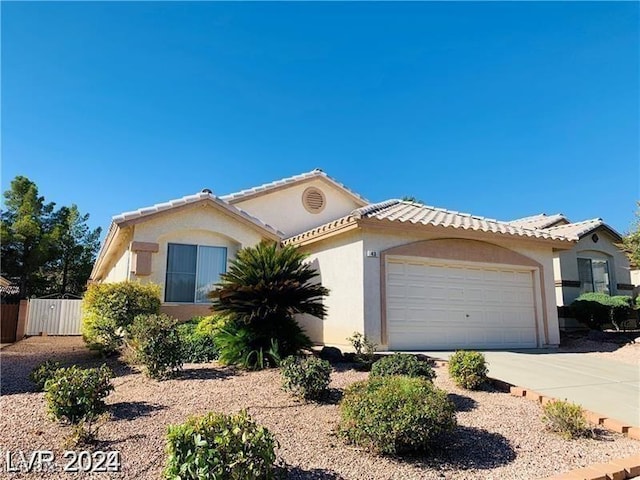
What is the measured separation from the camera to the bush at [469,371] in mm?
7074

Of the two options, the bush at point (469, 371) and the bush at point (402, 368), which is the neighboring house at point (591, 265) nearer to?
the bush at point (469, 371)

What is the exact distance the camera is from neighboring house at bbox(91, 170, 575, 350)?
11.3m

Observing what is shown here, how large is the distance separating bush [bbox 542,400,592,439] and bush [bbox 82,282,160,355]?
885 centimetres

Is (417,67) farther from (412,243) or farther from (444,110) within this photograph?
(412,243)

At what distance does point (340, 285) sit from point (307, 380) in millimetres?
5802

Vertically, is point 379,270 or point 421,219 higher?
point 421,219

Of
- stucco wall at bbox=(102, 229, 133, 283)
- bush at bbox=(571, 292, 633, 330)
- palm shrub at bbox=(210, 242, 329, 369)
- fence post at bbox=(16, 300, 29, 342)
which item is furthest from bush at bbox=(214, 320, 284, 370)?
bush at bbox=(571, 292, 633, 330)

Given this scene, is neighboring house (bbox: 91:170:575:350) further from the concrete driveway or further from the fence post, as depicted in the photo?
the fence post

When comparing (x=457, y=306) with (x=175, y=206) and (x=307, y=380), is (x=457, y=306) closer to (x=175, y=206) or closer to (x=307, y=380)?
(x=307, y=380)

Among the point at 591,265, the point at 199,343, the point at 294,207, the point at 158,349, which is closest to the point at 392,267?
the point at 199,343

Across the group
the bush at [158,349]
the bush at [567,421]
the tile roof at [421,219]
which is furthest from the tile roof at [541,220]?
the bush at [158,349]

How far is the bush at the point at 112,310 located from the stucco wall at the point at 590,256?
53.2ft

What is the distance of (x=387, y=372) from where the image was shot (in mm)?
7133

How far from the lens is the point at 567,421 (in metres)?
5.33
